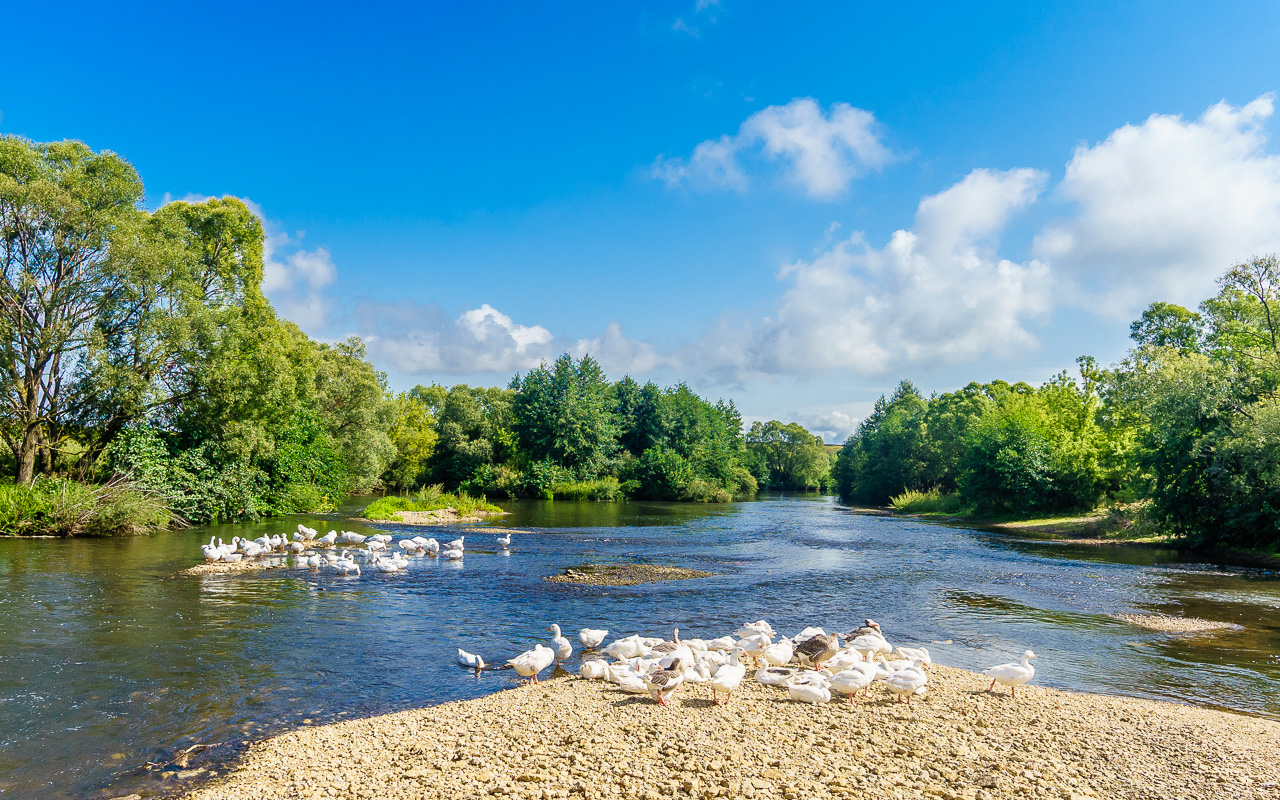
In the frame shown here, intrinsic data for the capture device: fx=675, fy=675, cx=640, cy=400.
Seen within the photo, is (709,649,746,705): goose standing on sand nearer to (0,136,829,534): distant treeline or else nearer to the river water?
the river water

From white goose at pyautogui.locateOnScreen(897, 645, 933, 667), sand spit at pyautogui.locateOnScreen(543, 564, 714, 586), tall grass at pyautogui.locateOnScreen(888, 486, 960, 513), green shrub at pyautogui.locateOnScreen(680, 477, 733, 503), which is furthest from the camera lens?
green shrub at pyautogui.locateOnScreen(680, 477, 733, 503)

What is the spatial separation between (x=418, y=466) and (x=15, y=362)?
181 feet

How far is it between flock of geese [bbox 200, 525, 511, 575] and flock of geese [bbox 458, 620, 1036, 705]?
11.3 metres

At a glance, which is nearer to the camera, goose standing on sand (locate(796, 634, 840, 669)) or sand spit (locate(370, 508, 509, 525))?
goose standing on sand (locate(796, 634, 840, 669))

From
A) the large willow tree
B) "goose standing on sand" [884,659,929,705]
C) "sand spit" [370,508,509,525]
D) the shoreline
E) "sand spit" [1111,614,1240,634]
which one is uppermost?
the large willow tree

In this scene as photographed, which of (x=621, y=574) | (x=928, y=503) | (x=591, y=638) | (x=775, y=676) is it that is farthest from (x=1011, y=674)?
(x=928, y=503)

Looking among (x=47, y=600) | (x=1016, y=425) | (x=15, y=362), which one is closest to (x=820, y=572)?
(x=47, y=600)

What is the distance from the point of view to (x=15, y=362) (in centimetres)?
2770

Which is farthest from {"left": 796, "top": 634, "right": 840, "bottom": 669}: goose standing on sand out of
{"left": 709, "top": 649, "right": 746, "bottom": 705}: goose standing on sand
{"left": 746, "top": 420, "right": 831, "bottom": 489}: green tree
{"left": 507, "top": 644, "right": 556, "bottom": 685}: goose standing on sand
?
{"left": 746, "top": 420, "right": 831, "bottom": 489}: green tree

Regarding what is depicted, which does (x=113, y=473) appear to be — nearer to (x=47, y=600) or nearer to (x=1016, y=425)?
(x=47, y=600)

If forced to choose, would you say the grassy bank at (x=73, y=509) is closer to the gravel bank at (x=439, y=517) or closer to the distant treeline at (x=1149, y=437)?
the gravel bank at (x=439, y=517)

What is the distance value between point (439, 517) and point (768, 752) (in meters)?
36.6

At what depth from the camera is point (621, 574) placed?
2159 cm

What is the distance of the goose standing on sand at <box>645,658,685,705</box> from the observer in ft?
30.4
